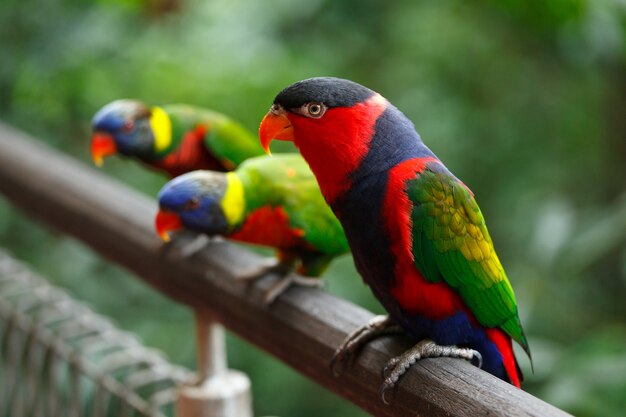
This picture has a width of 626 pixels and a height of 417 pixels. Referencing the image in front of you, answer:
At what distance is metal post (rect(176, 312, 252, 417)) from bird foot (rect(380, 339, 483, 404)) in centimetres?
35

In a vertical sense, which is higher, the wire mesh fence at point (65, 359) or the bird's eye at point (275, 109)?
the bird's eye at point (275, 109)

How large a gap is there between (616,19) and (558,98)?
688 mm

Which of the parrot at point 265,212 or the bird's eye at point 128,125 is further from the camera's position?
the bird's eye at point 128,125

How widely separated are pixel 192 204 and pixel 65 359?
1.28 ft

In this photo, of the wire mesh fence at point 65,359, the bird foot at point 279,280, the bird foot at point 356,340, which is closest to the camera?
the bird foot at point 356,340

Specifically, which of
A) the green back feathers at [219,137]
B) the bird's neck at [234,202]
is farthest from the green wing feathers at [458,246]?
the green back feathers at [219,137]

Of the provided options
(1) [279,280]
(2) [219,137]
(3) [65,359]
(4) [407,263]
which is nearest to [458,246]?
(4) [407,263]

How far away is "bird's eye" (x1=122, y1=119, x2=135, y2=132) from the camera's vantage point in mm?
1417

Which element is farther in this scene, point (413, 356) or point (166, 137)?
point (166, 137)

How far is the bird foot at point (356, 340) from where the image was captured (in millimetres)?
941

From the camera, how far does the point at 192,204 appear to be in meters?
1.17

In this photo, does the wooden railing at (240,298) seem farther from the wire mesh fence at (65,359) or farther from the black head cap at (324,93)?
the black head cap at (324,93)

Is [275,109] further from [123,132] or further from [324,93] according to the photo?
[123,132]

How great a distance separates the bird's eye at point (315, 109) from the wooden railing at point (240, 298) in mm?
268
